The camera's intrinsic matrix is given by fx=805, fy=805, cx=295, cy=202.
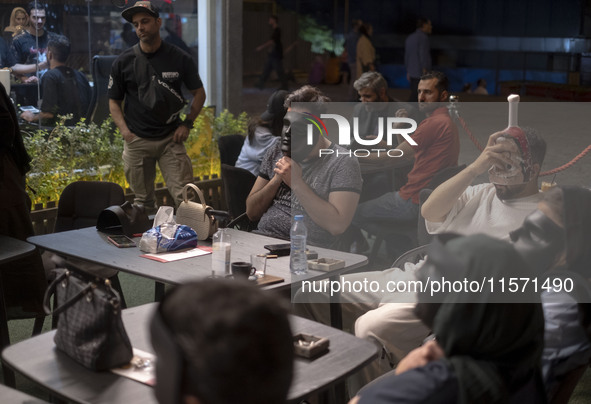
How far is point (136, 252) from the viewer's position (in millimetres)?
3723

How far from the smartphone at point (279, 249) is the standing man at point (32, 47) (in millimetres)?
4419

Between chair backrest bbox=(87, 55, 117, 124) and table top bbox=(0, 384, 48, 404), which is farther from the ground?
chair backrest bbox=(87, 55, 117, 124)

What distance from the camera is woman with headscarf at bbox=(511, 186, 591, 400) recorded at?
99.2 inches

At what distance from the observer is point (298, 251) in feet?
11.6

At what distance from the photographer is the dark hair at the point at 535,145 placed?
11.5 ft

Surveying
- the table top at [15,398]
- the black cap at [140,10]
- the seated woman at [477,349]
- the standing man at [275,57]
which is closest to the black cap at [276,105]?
the black cap at [140,10]

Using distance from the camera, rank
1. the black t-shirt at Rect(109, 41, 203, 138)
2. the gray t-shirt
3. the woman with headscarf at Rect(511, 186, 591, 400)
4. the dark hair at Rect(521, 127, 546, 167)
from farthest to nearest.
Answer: the black t-shirt at Rect(109, 41, 203, 138), the gray t-shirt, the dark hair at Rect(521, 127, 546, 167), the woman with headscarf at Rect(511, 186, 591, 400)

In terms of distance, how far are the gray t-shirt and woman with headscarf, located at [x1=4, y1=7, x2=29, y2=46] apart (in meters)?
3.94

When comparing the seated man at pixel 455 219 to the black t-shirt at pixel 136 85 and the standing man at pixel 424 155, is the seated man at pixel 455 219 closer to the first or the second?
the standing man at pixel 424 155

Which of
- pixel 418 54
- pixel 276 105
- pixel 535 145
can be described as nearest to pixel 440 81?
pixel 276 105

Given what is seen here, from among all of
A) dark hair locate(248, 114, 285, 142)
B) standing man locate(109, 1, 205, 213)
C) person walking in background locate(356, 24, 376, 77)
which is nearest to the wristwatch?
standing man locate(109, 1, 205, 213)

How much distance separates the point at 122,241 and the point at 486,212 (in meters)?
1.72

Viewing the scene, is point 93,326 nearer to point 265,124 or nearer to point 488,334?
point 488,334

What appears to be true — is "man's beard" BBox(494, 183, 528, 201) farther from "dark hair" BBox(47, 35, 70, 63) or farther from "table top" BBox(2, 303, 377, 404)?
"dark hair" BBox(47, 35, 70, 63)
